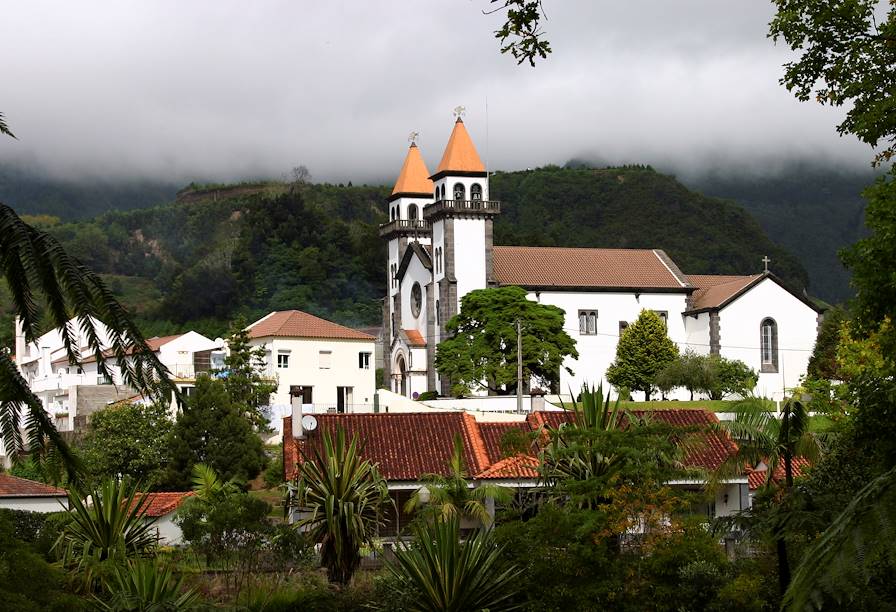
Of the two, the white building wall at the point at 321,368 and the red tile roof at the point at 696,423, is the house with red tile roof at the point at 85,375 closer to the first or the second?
the white building wall at the point at 321,368

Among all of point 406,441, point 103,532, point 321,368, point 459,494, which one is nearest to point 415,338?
point 321,368

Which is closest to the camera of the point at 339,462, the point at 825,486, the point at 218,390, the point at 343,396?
the point at 825,486

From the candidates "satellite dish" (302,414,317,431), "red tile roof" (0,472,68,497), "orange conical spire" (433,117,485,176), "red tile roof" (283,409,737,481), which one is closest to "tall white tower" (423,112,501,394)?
"orange conical spire" (433,117,485,176)

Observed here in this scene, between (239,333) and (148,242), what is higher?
(148,242)

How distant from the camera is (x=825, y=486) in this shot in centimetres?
1694

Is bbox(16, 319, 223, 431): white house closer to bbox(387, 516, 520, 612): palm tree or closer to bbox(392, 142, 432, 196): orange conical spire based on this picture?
bbox(392, 142, 432, 196): orange conical spire

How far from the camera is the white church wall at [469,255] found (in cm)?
6962

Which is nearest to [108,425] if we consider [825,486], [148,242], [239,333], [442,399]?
[239,333]

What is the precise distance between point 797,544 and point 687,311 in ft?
189

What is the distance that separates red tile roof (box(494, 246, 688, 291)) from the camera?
232 ft

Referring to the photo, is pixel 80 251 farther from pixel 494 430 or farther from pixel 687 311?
pixel 494 430

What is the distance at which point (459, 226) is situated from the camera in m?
70.4

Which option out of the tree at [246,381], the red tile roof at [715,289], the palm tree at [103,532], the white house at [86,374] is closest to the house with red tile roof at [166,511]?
the palm tree at [103,532]

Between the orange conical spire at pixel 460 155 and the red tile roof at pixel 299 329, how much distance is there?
12.3 metres
